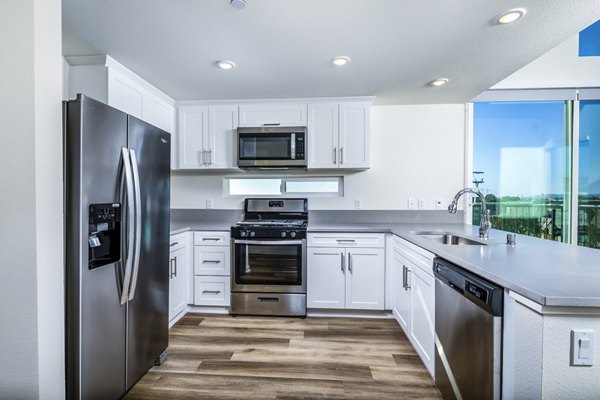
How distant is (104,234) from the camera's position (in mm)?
1435

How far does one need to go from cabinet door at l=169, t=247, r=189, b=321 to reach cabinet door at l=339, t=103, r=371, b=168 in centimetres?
187

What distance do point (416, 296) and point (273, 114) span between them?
2.22 meters

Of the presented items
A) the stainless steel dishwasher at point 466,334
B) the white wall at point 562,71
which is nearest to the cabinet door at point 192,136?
the stainless steel dishwasher at point 466,334

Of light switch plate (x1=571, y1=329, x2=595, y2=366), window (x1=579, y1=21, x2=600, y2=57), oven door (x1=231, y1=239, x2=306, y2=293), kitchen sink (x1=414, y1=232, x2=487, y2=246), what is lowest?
oven door (x1=231, y1=239, x2=306, y2=293)

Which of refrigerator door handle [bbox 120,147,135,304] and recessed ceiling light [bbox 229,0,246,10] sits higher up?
recessed ceiling light [bbox 229,0,246,10]

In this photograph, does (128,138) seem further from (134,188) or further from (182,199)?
(182,199)

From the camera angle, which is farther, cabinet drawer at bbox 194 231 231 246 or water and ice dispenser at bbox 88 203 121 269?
cabinet drawer at bbox 194 231 231 246

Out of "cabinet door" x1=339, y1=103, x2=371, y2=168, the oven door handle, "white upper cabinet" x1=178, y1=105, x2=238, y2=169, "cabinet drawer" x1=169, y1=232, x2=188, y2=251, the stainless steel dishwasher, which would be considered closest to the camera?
the stainless steel dishwasher

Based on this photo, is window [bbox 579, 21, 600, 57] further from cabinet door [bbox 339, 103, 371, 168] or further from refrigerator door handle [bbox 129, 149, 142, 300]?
refrigerator door handle [bbox 129, 149, 142, 300]

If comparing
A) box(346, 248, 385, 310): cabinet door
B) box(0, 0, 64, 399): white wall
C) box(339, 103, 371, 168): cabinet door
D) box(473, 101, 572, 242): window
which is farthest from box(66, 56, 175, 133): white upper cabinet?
box(473, 101, 572, 242): window

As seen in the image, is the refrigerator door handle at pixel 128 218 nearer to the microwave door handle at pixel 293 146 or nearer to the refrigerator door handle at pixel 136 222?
the refrigerator door handle at pixel 136 222

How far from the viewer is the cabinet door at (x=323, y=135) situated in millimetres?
2982

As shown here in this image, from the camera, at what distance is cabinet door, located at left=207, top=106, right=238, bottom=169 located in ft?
10.0

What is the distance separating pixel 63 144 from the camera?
1246 millimetres
